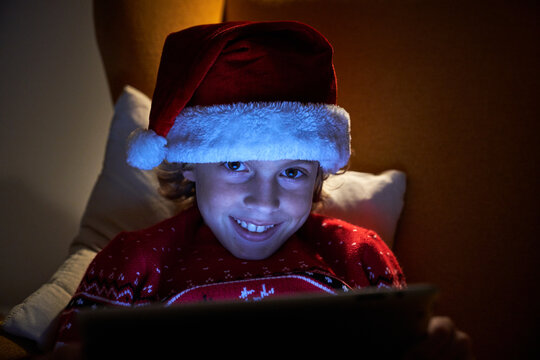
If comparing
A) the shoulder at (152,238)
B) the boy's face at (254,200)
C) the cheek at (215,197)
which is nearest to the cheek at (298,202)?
the boy's face at (254,200)

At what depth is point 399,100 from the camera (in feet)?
3.71

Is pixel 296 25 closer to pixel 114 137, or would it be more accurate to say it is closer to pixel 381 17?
pixel 381 17

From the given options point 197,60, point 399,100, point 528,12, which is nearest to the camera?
point 197,60

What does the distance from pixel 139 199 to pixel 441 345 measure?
90 centimetres

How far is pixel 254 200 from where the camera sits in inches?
32.0

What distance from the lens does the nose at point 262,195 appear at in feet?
2.66

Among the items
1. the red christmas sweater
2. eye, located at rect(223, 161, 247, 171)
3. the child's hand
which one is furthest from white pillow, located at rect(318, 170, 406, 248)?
the child's hand

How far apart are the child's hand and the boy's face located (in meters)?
0.40

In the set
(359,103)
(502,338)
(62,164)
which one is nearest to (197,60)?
(359,103)

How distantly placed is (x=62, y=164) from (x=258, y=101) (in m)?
1.18

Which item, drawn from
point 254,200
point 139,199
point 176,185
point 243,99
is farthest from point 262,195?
point 139,199

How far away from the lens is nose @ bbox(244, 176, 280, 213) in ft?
2.66

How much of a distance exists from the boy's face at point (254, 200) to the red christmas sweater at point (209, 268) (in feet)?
0.17

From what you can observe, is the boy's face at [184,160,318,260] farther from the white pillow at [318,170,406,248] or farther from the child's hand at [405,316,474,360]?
the child's hand at [405,316,474,360]
